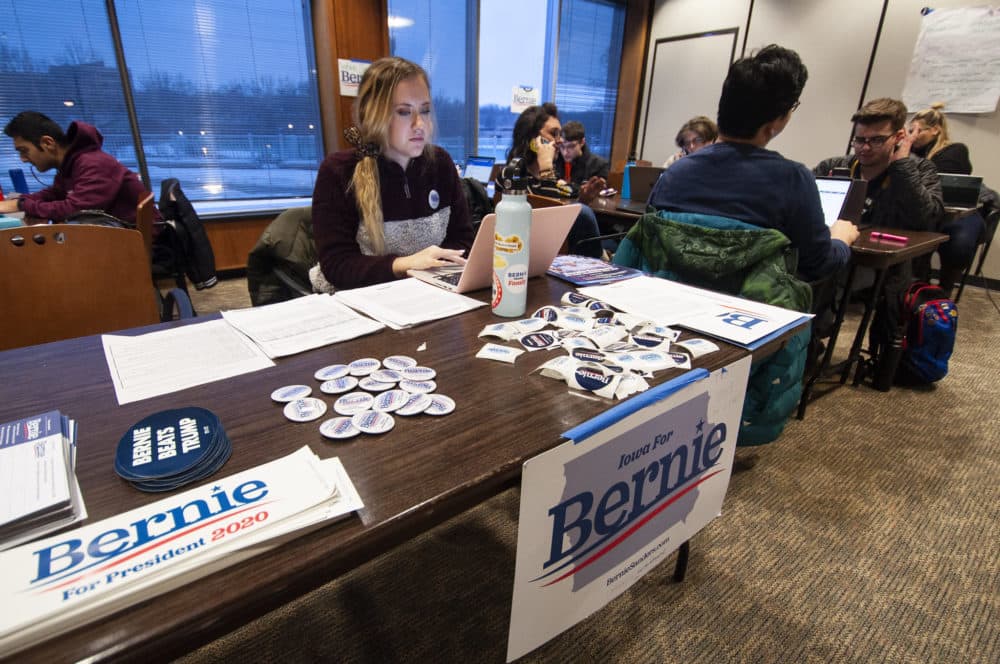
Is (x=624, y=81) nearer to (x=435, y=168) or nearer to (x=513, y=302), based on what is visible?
(x=435, y=168)

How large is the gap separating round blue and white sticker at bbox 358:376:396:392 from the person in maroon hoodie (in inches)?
103

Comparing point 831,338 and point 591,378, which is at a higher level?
point 591,378

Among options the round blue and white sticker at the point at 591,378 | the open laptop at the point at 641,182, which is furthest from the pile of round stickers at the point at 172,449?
the open laptop at the point at 641,182

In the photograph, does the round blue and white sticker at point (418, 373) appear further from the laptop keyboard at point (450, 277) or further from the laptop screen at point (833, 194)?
the laptop screen at point (833, 194)

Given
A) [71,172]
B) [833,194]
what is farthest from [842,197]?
[71,172]

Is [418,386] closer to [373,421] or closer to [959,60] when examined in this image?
[373,421]

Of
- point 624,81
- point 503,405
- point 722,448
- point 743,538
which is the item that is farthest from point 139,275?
point 624,81

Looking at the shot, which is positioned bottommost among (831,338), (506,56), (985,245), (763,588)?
(763,588)

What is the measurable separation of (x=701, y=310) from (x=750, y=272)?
16.0 inches

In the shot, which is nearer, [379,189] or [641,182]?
[379,189]

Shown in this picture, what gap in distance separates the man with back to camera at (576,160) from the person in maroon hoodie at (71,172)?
2.82m

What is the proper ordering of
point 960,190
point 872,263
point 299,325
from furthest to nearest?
1. point 960,190
2. point 872,263
3. point 299,325

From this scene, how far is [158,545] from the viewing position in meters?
0.41

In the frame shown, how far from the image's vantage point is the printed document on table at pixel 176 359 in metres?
0.69
